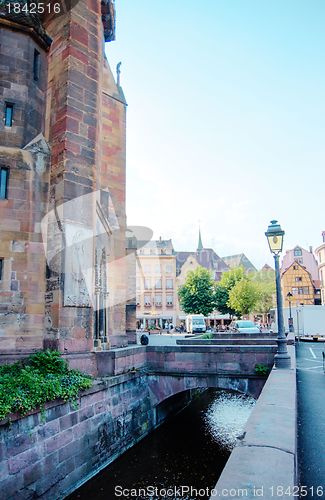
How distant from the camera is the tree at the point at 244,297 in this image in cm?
4609

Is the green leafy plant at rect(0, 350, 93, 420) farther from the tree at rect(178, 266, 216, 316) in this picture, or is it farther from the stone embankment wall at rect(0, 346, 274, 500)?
the tree at rect(178, 266, 216, 316)

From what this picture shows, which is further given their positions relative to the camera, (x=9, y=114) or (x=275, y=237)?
(x=9, y=114)

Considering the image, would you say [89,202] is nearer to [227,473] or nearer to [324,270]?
[227,473]

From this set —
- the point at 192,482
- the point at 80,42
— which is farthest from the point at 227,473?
the point at 80,42

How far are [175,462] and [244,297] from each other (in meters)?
36.9

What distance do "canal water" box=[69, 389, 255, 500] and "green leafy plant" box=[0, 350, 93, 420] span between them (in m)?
2.16

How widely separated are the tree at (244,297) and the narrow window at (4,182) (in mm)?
39035

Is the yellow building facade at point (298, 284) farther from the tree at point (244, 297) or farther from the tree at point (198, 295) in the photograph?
the tree at point (198, 295)

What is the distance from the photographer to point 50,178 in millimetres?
10898

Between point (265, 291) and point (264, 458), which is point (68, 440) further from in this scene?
point (265, 291)

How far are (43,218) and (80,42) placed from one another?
5.73 m

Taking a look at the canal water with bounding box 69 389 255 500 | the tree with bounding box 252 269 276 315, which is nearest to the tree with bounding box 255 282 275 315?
the tree with bounding box 252 269 276 315

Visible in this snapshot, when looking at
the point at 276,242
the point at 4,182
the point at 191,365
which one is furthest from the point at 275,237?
the point at 4,182

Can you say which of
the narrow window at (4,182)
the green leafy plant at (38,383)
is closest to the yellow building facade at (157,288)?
the narrow window at (4,182)
